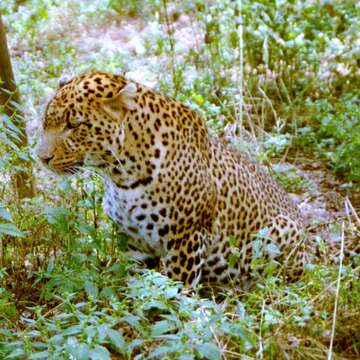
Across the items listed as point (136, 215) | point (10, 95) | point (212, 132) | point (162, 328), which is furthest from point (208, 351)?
point (212, 132)

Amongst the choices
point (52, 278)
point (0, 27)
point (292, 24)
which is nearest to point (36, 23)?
point (292, 24)

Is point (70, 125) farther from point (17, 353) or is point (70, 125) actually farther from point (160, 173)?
point (17, 353)

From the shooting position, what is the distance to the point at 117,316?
453 centimetres

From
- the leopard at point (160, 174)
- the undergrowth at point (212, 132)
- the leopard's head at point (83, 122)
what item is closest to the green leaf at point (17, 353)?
the undergrowth at point (212, 132)

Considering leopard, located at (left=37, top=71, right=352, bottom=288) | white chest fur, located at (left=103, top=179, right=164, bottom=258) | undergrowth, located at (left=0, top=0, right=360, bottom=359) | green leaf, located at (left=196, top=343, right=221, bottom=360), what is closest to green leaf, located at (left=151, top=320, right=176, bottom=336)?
undergrowth, located at (left=0, top=0, right=360, bottom=359)

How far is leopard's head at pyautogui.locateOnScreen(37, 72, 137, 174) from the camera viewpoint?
6.30 m

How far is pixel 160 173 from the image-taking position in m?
6.51

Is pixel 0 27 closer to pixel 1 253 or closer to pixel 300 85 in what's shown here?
pixel 1 253

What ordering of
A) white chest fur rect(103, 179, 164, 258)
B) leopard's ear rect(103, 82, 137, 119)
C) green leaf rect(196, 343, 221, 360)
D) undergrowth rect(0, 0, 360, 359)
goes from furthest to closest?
white chest fur rect(103, 179, 164, 258) < leopard's ear rect(103, 82, 137, 119) < undergrowth rect(0, 0, 360, 359) < green leaf rect(196, 343, 221, 360)

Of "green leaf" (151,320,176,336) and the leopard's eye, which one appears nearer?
"green leaf" (151,320,176,336)

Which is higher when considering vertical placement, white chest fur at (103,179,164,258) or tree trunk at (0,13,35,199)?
tree trunk at (0,13,35,199)

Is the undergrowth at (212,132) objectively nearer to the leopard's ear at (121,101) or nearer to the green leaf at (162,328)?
the green leaf at (162,328)

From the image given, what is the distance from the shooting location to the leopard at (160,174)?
6336 millimetres

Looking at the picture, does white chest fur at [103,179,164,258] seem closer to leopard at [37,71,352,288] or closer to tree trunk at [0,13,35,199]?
leopard at [37,71,352,288]
